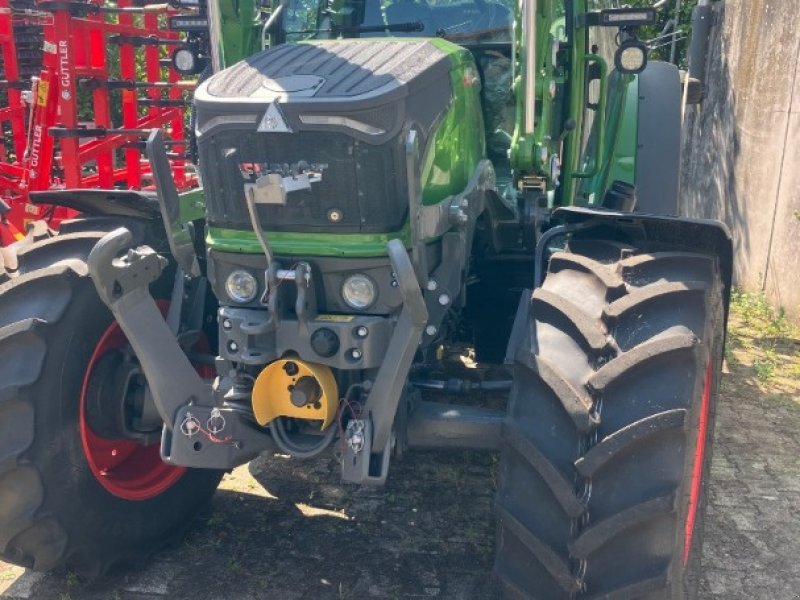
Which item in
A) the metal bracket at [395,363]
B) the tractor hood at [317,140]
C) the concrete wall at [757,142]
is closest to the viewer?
the metal bracket at [395,363]

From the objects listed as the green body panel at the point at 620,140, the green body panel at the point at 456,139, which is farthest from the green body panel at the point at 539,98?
the green body panel at the point at 620,140

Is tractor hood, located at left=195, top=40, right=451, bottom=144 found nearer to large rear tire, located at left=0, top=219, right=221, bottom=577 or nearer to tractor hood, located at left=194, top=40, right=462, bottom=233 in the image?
tractor hood, located at left=194, top=40, right=462, bottom=233

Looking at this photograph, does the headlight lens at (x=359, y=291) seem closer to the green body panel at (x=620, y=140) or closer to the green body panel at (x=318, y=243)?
the green body panel at (x=318, y=243)

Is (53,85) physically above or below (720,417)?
above

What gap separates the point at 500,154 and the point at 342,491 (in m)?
1.71

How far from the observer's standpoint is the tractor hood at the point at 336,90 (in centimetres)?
284

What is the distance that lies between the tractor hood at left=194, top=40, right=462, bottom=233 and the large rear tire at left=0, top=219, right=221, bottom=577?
67 centimetres

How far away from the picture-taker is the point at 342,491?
4.29 metres

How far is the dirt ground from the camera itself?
3506 mm

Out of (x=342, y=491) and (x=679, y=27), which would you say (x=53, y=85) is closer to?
(x=342, y=491)

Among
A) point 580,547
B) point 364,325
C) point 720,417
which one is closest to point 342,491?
point 364,325

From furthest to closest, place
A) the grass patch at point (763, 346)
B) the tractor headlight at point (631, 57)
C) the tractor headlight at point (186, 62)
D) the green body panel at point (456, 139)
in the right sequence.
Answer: the grass patch at point (763, 346) < the tractor headlight at point (186, 62) < the tractor headlight at point (631, 57) < the green body panel at point (456, 139)

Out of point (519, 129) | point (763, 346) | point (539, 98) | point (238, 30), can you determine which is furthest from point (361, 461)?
point (763, 346)

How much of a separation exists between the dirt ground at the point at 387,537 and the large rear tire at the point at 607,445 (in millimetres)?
860
